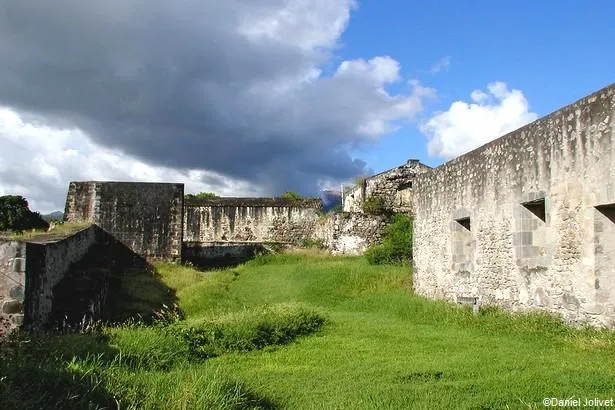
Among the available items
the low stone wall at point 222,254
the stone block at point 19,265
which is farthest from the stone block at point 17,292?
the low stone wall at point 222,254

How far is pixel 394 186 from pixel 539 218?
71.1ft

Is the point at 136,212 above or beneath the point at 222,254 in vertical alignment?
above

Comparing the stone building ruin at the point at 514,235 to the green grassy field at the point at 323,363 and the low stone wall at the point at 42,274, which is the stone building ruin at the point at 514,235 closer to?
the low stone wall at the point at 42,274

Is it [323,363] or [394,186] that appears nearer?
[323,363]

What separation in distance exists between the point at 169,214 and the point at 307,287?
9.65m

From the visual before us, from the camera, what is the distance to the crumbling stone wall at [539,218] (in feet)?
27.4

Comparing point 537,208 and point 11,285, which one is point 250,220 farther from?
point 11,285

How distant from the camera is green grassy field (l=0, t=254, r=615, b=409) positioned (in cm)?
528

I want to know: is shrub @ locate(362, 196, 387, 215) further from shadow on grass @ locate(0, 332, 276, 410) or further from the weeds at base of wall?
shadow on grass @ locate(0, 332, 276, 410)

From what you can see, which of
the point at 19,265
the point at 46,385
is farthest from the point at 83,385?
the point at 19,265

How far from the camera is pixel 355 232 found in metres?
28.2

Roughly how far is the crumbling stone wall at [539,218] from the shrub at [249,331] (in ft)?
12.0

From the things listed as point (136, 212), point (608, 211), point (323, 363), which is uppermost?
point (136, 212)

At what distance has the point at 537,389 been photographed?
18.5ft
